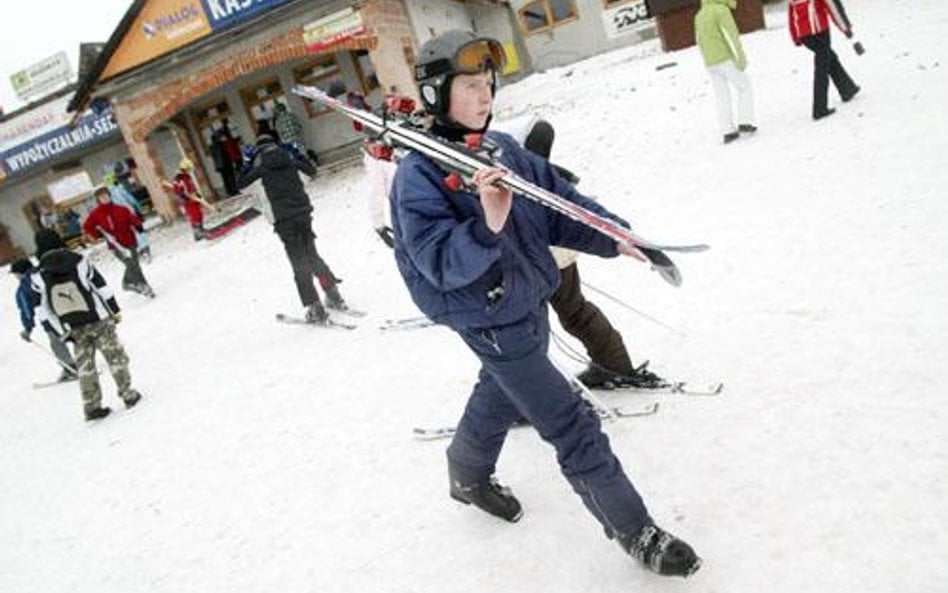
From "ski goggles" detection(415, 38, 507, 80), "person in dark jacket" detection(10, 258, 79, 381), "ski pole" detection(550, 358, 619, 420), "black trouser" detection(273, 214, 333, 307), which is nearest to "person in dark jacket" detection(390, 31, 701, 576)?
"ski goggles" detection(415, 38, 507, 80)

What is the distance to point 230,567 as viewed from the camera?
3.80 meters

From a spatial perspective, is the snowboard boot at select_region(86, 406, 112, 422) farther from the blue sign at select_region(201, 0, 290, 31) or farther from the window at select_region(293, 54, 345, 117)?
the window at select_region(293, 54, 345, 117)

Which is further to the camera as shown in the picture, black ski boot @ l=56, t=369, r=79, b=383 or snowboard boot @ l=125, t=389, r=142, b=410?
black ski boot @ l=56, t=369, r=79, b=383

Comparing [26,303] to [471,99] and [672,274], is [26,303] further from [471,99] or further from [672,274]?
[672,274]

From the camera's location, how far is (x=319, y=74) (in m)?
19.9

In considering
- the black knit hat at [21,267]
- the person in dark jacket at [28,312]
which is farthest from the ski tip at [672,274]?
the black knit hat at [21,267]

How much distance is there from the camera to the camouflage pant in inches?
283

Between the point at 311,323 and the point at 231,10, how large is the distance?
12359mm

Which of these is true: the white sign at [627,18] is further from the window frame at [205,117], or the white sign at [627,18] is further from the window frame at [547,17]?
the window frame at [205,117]

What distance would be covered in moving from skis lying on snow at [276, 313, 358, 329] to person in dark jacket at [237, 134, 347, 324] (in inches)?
2.5

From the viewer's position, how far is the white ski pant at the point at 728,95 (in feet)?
27.6

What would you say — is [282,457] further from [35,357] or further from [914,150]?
[35,357]

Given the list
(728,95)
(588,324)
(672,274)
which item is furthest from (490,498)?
(728,95)

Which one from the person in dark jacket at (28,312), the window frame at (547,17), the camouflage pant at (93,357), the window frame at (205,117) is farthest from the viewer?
the window frame at (547,17)
